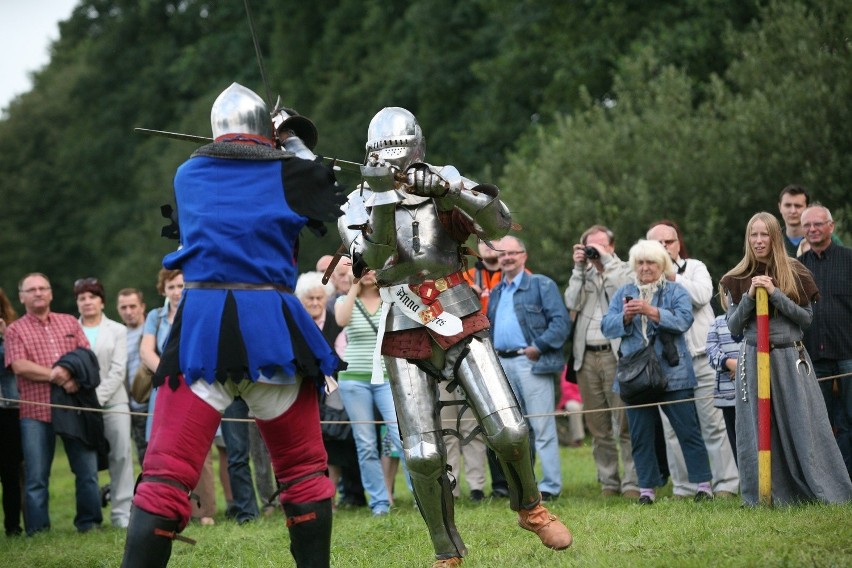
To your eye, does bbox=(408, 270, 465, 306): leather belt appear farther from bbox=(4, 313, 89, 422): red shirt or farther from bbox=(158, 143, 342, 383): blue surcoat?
bbox=(4, 313, 89, 422): red shirt

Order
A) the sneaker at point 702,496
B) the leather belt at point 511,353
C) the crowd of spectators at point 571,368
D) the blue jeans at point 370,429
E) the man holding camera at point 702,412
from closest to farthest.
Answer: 1. the crowd of spectators at point 571,368
2. the sneaker at point 702,496
3. the man holding camera at point 702,412
4. the blue jeans at point 370,429
5. the leather belt at point 511,353

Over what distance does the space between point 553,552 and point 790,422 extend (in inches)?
81.9

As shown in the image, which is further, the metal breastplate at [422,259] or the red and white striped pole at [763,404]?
the red and white striped pole at [763,404]

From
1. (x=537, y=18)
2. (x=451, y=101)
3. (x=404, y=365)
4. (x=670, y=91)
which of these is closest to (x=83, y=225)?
(x=451, y=101)

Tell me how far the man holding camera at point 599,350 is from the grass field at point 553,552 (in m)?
0.39

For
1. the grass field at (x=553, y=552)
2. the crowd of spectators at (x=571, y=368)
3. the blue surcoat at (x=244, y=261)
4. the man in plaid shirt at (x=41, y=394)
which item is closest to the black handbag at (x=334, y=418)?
the crowd of spectators at (x=571, y=368)

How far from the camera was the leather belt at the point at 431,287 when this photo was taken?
21.9ft

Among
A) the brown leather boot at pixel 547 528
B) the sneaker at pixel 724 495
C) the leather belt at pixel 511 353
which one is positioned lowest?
the sneaker at pixel 724 495

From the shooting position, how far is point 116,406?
10.8 meters

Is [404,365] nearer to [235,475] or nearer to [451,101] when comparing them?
[235,475]

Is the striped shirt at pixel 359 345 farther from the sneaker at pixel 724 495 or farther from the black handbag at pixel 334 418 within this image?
the sneaker at pixel 724 495

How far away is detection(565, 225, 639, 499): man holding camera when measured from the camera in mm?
10109

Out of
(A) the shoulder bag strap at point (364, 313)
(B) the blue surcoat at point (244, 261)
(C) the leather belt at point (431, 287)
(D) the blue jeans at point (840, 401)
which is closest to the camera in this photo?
(B) the blue surcoat at point (244, 261)

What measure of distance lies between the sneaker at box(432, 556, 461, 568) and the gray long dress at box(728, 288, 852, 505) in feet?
7.66
